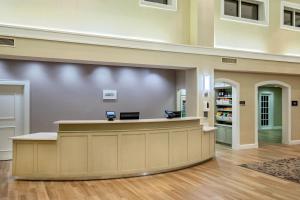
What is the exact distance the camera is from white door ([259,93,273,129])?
49.2ft

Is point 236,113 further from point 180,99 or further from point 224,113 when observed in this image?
point 180,99

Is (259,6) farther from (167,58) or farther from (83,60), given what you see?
(83,60)

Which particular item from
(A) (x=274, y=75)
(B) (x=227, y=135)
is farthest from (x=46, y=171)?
(A) (x=274, y=75)

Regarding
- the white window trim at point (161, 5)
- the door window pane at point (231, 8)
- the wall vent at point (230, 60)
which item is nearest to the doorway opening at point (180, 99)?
the wall vent at point (230, 60)

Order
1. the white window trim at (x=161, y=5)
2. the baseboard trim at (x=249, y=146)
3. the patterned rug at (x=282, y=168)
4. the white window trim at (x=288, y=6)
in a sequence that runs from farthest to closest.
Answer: the white window trim at (x=288, y=6) → the baseboard trim at (x=249, y=146) → the white window trim at (x=161, y=5) → the patterned rug at (x=282, y=168)

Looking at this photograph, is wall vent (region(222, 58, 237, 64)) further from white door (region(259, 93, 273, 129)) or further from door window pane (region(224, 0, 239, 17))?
white door (region(259, 93, 273, 129))

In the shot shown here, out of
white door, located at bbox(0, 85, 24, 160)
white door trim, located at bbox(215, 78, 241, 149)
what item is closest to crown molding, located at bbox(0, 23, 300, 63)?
white door trim, located at bbox(215, 78, 241, 149)

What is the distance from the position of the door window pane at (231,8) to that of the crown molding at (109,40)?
4.83 ft

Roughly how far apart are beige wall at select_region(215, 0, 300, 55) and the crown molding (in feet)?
1.56

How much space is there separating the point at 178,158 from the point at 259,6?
6.71m

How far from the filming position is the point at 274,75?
32.0 feet

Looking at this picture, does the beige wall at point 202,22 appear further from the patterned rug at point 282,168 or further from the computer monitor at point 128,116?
the patterned rug at point 282,168

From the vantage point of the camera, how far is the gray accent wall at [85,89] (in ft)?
24.2

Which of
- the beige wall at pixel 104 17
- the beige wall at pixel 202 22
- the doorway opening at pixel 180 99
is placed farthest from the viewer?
the doorway opening at pixel 180 99
